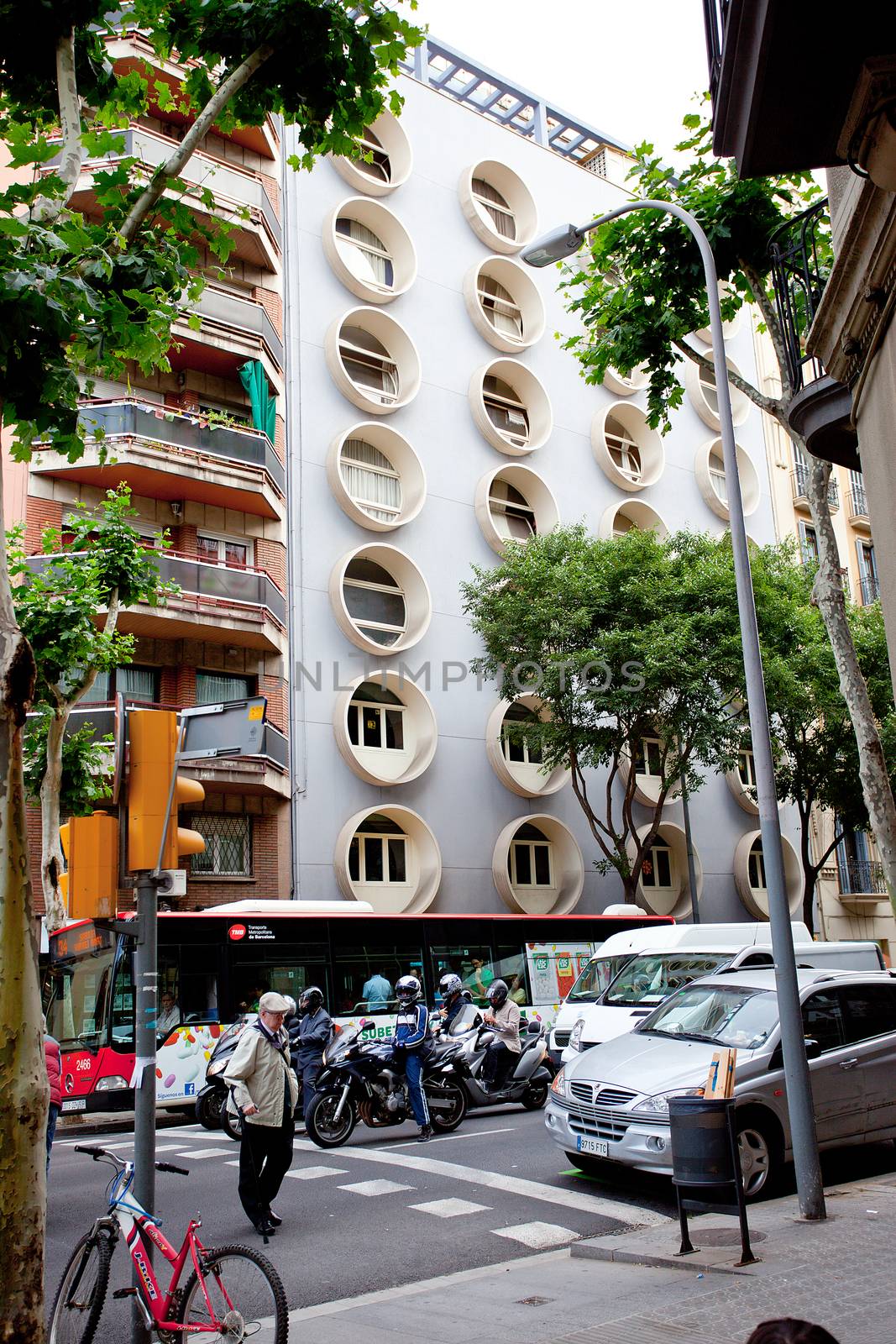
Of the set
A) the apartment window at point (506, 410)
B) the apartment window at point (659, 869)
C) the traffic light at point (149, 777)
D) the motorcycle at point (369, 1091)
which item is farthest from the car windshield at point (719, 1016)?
the apartment window at point (506, 410)

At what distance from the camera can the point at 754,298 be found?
1307 centimetres

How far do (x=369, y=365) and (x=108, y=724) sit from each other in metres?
13.9

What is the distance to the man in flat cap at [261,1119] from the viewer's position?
8805mm

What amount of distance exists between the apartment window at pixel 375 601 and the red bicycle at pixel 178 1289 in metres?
23.8

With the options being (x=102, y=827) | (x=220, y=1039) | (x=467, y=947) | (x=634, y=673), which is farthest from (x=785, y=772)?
(x=102, y=827)

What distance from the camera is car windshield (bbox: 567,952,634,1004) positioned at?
18.3 metres

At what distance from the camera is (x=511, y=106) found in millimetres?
40219

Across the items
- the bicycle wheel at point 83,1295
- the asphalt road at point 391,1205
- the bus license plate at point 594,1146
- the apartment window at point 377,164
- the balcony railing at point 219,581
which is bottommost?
the asphalt road at point 391,1205

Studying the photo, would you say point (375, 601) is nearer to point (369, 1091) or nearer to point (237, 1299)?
point (369, 1091)

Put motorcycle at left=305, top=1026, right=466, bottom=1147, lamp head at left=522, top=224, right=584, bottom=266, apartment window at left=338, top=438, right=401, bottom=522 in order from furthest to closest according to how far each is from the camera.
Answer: apartment window at left=338, top=438, right=401, bottom=522 → motorcycle at left=305, top=1026, right=466, bottom=1147 → lamp head at left=522, top=224, right=584, bottom=266

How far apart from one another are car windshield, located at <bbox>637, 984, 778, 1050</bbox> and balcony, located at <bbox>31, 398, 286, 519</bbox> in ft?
54.7

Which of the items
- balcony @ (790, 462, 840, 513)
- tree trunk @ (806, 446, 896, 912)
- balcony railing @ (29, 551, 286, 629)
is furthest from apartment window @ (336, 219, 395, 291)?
tree trunk @ (806, 446, 896, 912)

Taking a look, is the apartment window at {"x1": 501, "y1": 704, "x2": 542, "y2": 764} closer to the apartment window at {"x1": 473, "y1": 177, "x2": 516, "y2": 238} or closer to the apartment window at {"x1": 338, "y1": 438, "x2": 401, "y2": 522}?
the apartment window at {"x1": 338, "y1": 438, "x2": 401, "y2": 522}

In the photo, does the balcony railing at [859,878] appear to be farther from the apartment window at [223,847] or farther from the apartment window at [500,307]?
the apartment window at [223,847]
